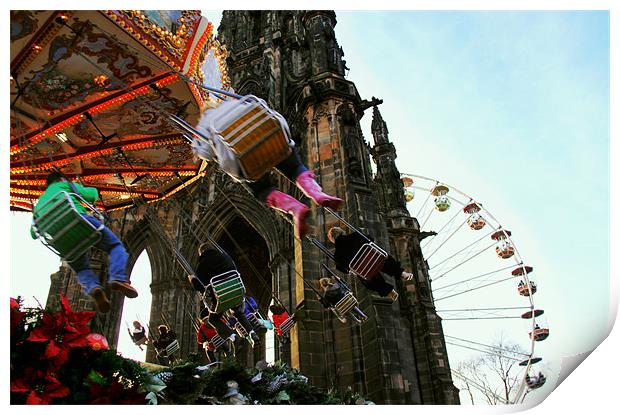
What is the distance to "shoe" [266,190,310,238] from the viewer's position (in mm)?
4348

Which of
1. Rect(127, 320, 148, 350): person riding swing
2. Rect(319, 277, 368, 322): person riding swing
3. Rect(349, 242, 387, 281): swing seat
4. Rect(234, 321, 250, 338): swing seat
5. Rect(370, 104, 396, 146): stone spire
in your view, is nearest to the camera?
Rect(349, 242, 387, 281): swing seat

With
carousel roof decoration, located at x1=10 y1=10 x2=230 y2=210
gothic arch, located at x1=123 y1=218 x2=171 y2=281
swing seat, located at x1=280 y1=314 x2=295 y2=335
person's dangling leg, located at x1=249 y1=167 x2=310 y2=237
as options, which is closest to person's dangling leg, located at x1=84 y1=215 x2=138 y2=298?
person's dangling leg, located at x1=249 y1=167 x2=310 y2=237

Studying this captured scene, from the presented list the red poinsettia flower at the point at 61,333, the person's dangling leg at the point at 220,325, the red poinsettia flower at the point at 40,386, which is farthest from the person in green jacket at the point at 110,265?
the person's dangling leg at the point at 220,325

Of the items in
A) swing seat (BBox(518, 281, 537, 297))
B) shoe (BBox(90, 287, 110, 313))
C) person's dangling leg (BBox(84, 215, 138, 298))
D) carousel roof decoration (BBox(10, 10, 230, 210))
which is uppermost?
swing seat (BBox(518, 281, 537, 297))

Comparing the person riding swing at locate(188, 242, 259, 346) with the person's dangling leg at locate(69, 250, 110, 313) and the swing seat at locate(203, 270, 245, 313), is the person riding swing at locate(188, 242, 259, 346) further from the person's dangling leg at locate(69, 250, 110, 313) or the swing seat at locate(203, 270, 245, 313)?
the person's dangling leg at locate(69, 250, 110, 313)

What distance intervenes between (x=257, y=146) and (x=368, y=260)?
2.49m

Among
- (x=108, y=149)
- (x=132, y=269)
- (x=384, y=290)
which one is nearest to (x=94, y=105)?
(x=108, y=149)

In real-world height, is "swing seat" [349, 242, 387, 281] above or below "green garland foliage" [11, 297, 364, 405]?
above

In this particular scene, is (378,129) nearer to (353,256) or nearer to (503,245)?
(503,245)

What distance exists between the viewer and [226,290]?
17.6 feet

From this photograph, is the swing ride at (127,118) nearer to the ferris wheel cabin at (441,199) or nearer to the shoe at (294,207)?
the shoe at (294,207)

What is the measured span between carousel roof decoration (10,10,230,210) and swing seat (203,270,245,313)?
2.03 metres

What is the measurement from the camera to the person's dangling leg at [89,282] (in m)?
3.76

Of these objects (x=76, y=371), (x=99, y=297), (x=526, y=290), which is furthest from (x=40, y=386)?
(x=526, y=290)
